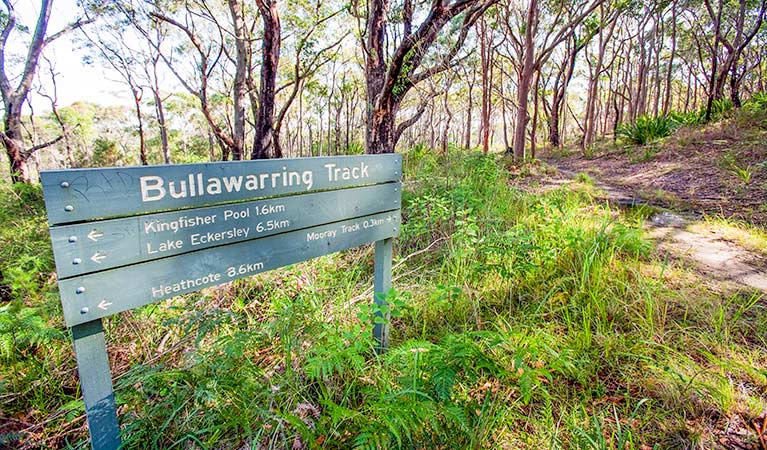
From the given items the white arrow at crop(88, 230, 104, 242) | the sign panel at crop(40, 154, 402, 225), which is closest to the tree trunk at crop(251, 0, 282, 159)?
the sign panel at crop(40, 154, 402, 225)

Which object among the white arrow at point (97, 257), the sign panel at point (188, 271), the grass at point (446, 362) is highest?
the white arrow at point (97, 257)

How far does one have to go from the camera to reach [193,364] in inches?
75.8

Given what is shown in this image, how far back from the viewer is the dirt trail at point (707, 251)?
2844mm

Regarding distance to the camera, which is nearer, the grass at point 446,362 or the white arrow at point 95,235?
the white arrow at point 95,235

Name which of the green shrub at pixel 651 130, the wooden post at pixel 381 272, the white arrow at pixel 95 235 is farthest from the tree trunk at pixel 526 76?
the white arrow at pixel 95 235

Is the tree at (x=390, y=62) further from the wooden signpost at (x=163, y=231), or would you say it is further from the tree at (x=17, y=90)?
the tree at (x=17, y=90)

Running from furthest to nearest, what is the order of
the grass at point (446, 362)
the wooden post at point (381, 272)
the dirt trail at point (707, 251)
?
the dirt trail at point (707, 251) → the wooden post at point (381, 272) → the grass at point (446, 362)

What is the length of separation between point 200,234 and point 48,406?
1495mm

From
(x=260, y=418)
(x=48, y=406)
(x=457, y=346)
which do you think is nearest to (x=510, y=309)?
(x=457, y=346)

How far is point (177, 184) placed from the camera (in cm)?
141

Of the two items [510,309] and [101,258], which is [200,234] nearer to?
[101,258]

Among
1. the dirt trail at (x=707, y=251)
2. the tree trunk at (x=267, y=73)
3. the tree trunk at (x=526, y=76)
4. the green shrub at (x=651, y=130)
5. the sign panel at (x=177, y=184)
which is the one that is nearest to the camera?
the sign panel at (x=177, y=184)

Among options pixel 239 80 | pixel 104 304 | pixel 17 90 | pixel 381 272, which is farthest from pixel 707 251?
pixel 17 90

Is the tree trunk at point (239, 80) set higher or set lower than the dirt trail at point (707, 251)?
higher
